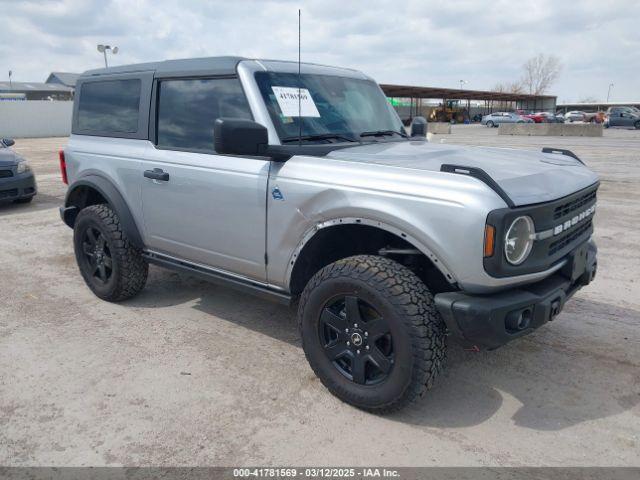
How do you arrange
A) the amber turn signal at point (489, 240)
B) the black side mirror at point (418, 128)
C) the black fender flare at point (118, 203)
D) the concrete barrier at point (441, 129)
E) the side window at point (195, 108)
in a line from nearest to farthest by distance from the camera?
the amber turn signal at point (489, 240) → the side window at point (195, 108) → the black fender flare at point (118, 203) → the black side mirror at point (418, 128) → the concrete barrier at point (441, 129)

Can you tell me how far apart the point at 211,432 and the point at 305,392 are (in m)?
0.65

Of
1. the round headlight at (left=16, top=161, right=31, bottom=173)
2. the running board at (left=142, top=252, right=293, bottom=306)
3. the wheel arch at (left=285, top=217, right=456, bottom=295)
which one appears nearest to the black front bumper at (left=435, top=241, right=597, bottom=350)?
the wheel arch at (left=285, top=217, right=456, bottom=295)

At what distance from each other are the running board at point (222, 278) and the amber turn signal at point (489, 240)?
1.41 metres

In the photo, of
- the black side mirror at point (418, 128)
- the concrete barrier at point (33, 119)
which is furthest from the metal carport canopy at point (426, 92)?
the black side mirror at point (418, 128)

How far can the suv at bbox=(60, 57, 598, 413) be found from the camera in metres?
2.66

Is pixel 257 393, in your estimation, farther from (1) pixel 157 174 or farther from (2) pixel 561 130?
(2) pixel 561 130

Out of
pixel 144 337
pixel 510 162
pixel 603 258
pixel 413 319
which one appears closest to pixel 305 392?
pixel 413 319

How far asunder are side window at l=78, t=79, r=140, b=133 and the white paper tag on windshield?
1423 millimetres

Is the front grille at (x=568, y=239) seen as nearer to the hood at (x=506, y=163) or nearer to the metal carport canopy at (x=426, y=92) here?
the hood at (x=506, y=163)

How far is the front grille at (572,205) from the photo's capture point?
2.90 m

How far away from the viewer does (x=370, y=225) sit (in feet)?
9.65

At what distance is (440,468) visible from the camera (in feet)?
8.40

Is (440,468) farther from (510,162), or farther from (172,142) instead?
(172,142)

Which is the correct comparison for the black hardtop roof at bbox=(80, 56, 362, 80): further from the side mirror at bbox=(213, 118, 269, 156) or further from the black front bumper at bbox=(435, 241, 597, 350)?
the black front bumper at bbox=(435, 241, 597, 350)
